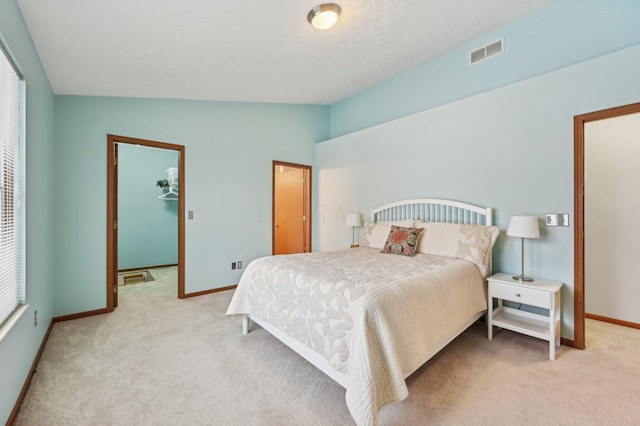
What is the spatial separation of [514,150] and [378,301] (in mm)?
2336

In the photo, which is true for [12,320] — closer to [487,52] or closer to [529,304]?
[529,304]

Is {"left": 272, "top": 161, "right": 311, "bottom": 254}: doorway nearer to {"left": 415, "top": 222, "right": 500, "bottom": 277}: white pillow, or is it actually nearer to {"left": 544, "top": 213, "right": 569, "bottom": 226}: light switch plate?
{"left": 415, "top": 222, "right": 500, "bottom": 277}: white pillow

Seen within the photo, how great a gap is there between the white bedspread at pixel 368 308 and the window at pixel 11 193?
1475mm

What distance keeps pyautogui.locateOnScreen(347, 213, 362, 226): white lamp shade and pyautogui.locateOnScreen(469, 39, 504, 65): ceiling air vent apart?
2.44 meters

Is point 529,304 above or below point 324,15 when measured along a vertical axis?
below

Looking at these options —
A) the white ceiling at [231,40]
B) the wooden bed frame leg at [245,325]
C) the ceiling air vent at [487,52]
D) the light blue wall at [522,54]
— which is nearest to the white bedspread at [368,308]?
the wooden bed frame leg at [245,325]

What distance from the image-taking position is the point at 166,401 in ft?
5.86

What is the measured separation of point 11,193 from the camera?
179 cm

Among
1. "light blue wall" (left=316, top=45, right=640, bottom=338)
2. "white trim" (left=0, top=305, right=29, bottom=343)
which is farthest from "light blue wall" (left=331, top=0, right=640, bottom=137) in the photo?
"white trim" (left=0, top=305, right=29, bottom=343)

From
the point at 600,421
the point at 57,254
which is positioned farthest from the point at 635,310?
the point at 57,254

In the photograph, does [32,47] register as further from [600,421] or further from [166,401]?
[600,421]

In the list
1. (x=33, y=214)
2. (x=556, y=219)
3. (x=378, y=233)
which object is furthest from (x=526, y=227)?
(x=33, y=214)

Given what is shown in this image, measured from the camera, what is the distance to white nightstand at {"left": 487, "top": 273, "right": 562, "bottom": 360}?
228 cm

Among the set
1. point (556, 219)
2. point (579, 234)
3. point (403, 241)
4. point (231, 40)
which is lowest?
point (403, 241)
